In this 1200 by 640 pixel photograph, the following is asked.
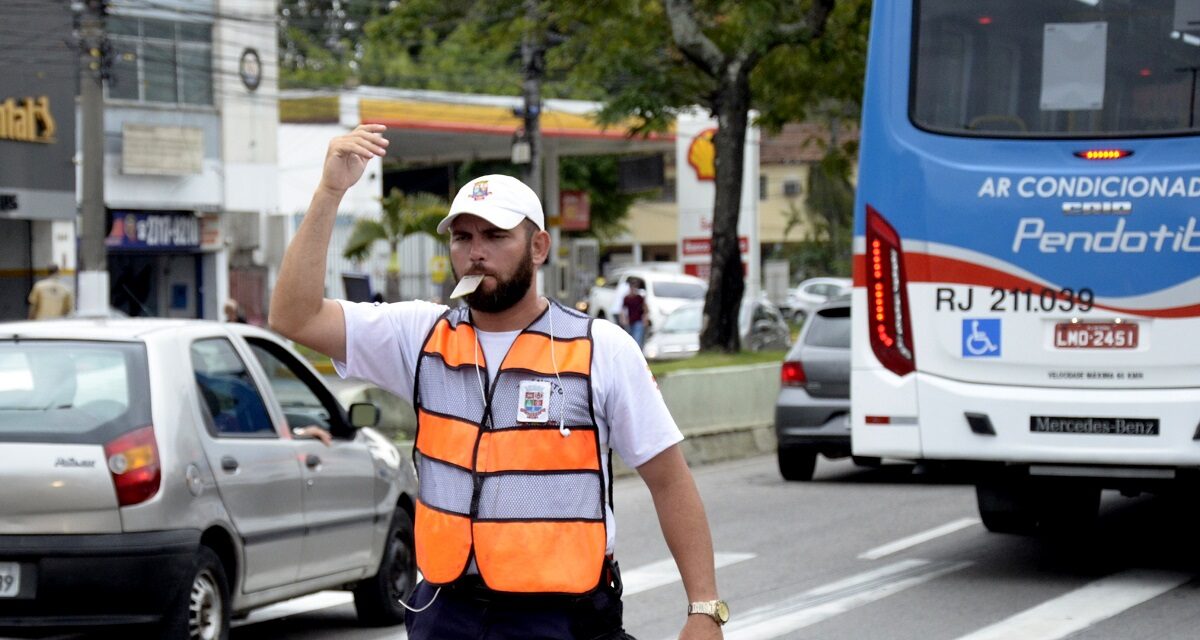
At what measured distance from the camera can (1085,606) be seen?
8781mm

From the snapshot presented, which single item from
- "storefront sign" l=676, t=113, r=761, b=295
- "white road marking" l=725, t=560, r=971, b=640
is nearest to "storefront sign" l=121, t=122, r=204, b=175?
"storefront sign" l=676, t=113, r=761, b=295

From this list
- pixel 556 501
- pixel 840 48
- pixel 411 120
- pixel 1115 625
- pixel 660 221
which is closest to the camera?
pixel 556 501

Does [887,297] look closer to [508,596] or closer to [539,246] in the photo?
[539,246]

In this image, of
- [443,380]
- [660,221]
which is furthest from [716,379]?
[660,221]

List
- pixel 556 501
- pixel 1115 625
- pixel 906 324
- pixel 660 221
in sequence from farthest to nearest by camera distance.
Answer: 1. pixel 660 221
2. pixel 906 324
3. pixel 1115 625
4. pixel 556 501

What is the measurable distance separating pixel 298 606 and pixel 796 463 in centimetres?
666

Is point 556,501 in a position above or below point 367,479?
above

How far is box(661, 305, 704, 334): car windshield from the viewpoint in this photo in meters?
30.9

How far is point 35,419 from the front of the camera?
6785mm

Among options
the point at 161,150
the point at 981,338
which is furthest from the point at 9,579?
the point at 161,150

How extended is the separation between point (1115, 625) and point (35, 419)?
16.0 feet

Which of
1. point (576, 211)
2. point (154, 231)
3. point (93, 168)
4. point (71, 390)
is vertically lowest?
point (71, 390)

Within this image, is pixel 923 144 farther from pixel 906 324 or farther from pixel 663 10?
pixel 663 10

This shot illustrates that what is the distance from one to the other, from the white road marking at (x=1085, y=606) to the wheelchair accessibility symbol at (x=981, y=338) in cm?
129
